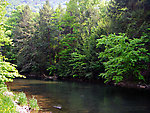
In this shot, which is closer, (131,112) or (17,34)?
(131,112)

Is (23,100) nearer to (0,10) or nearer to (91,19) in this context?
(0,10)

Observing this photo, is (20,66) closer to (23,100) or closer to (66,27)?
(66,27)

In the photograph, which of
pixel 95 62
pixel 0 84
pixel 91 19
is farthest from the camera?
Result: pixel 91 19

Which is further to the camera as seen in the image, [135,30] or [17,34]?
[17,34]

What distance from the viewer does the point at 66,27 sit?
40719 millimetres

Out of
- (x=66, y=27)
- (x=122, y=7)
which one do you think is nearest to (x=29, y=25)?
(x=66, y=27)

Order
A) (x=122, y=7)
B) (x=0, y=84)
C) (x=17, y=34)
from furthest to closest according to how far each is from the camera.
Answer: (x=17, y=34) → (x=122, y=7) → (x=0, y=84)

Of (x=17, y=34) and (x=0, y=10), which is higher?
(x=17, y=34)

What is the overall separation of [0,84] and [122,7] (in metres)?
21.4

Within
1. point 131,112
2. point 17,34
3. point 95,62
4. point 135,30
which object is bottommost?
point 131,112

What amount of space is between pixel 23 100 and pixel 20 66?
32924 mm

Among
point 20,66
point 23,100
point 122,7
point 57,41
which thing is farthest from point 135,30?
point 20,66

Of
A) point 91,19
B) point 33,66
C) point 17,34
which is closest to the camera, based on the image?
point 91,19

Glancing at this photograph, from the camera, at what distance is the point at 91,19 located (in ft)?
112
